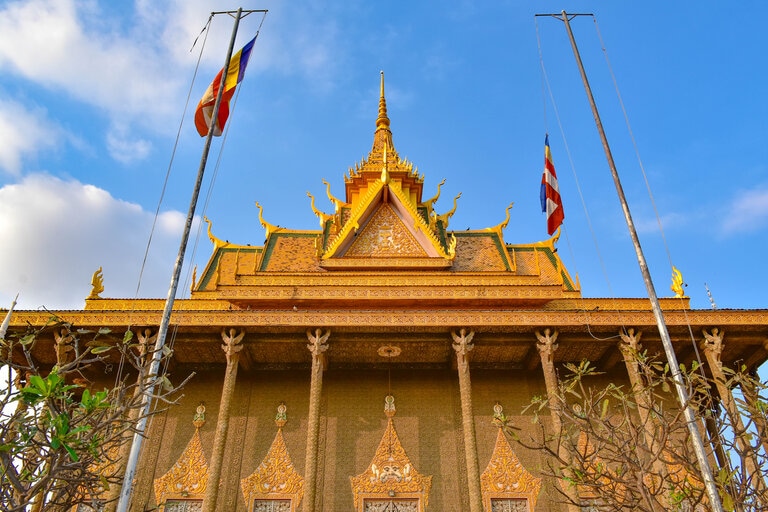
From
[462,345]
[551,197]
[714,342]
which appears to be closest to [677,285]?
[714,342]

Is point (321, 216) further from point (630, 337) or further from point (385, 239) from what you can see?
point (630, 337)

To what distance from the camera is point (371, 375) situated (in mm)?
17156

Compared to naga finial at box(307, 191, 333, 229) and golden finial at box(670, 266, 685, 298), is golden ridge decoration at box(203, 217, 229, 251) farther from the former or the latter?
golden finial at box(670, 266, 685, 298)

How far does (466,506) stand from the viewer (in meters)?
14.8

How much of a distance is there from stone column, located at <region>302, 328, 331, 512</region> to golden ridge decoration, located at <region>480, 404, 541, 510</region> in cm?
426

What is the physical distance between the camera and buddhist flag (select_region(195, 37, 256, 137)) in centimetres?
1304

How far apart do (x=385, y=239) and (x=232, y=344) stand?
7347 mm

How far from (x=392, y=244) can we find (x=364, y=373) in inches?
200

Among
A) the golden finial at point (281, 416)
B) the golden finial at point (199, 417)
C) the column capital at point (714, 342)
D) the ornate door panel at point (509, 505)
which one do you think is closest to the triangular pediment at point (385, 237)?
the golden finial at point (281, 416)

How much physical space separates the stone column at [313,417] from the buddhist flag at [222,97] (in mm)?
5310

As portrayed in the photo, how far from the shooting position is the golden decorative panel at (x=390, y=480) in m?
15.1

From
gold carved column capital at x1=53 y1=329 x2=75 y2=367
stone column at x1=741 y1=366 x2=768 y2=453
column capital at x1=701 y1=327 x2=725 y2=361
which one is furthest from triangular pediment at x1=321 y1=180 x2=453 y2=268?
stone column at x1=741 y1=366 x2=768 y2=453

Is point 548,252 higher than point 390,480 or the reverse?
higher

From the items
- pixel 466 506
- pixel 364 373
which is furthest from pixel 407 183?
pixel 466 506
